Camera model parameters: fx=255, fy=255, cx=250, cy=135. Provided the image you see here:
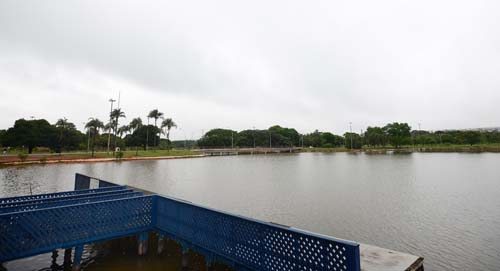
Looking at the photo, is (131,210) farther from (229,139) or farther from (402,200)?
(229,139)

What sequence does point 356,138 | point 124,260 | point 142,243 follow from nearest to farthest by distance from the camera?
1. point 124,260
2. point 142,243
3. point 356,138

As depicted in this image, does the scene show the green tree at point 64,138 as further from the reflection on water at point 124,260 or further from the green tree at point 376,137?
the green tree at point 376,137

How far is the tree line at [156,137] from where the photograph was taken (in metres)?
66.9

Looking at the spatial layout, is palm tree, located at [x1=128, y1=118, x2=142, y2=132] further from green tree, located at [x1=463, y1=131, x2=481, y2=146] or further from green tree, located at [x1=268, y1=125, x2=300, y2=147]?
green tree, located at [x1=463, y1=131, x2=481, y2=146]

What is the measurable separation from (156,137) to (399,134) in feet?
320

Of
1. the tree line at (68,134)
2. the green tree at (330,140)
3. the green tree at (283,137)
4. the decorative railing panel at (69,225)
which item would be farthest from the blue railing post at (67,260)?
the green tree at (330,140)

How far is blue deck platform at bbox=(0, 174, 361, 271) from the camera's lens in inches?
159

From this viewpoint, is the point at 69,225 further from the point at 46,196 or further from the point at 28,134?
the point at 28,134

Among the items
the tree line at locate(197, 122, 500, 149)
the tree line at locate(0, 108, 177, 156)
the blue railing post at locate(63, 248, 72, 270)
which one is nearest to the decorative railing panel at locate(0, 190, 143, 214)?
the blue railing post at locate(63, 248, 72, 270)

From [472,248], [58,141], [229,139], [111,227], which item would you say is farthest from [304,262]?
[229,139]

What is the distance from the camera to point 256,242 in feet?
15.7

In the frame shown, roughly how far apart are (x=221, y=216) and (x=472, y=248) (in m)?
8.44

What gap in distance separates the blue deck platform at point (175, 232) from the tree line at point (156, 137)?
56750mm

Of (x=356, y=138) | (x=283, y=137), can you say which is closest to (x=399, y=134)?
(x=356, y=138)
